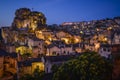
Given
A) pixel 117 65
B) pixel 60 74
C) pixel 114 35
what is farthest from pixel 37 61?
pixel 114 35

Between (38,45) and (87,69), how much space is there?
131 ft

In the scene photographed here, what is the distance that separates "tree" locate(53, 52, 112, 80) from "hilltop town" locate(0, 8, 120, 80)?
13.5 feet

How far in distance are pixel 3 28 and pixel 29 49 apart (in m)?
28.7

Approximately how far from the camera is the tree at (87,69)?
27141 mm

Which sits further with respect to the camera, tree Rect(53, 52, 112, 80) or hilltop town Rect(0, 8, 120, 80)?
hilltop town Rect(0, 8, 120, 80)

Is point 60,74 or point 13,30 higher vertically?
point 13,30

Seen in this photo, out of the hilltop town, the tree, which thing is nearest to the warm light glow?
the hilltop town

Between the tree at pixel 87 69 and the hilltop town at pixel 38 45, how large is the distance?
4106 millimetres

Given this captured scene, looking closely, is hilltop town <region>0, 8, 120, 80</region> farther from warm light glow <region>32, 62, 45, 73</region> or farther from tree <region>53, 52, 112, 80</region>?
tree <region>53, 52, 112, 80</region>

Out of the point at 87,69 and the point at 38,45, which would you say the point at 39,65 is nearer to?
the point at 38,45

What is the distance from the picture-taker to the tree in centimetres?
2714

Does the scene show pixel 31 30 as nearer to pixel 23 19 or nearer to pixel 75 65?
pixel 23 19

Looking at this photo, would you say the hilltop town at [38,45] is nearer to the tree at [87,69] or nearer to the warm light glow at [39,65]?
the warm light glow at [39,65]

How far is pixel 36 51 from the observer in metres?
64.8
